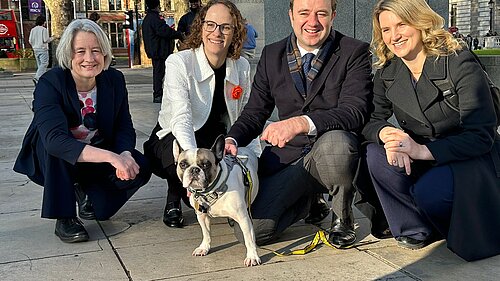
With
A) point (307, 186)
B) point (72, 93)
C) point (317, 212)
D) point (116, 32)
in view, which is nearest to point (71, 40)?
point (72, 93)

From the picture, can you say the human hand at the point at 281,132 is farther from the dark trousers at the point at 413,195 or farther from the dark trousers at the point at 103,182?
the dark trousers at the point at 103,182

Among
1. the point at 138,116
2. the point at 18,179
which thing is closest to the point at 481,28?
the point at 138,116

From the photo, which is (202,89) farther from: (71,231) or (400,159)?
(400,159)

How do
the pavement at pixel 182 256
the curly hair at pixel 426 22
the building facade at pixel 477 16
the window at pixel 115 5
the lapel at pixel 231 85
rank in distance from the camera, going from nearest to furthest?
the pavement at pixel 182 256 < the curly hair at pixel 426 22 < the lapel at pixel 231 85 < the building facade at pixel 477 16 < the window at pixel 115 5

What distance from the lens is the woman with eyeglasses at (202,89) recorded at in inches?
165

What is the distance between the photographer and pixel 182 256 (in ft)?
12.6

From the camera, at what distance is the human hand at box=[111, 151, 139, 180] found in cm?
398

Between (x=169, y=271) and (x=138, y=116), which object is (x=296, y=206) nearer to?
(x=169, y=271)

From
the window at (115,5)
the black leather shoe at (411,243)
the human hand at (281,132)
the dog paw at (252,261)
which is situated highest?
the window at (115,5)

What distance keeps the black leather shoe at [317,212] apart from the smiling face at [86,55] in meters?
1.89

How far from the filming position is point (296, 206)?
13.5 feet

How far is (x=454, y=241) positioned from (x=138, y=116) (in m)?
8.81

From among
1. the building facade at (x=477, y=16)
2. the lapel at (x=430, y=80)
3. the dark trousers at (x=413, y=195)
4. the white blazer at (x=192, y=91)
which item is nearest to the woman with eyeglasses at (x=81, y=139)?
the white blazer at (x=192, y=91)

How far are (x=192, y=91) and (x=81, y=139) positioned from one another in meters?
0.92
